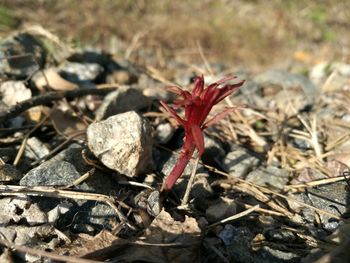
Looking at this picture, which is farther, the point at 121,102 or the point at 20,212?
the point at 121,102

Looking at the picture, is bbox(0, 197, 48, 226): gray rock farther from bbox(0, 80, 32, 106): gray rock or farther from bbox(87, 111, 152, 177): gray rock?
bbox(0, 80, 32, 106): gray rock

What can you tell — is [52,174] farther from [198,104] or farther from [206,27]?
[206,27]

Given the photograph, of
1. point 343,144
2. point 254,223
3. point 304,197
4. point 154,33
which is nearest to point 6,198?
point 254,223

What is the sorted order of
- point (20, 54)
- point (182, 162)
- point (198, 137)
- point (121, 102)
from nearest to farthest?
1. point (198, 137)
2. point (182, 162)
3. point (121, 102)
4. point (20, 54)

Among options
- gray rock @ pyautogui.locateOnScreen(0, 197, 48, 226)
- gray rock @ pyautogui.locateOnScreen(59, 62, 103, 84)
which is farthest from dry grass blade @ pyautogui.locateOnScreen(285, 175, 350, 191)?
gray rock @ pyautogui.locateOnScreen(59, 62, 103, 84)

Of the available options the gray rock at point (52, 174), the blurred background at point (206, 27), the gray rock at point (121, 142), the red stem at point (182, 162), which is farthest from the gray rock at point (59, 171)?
the blurred background at point (206, 27)

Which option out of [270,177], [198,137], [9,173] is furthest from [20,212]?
[270,177]

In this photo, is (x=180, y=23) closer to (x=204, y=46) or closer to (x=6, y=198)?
(x=204, y=46)

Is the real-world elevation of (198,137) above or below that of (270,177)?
above
